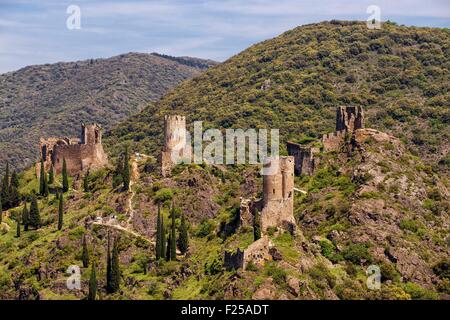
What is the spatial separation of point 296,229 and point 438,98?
60.1 m

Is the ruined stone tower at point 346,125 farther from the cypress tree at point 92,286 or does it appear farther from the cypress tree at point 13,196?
the cypress tree at point 13,196

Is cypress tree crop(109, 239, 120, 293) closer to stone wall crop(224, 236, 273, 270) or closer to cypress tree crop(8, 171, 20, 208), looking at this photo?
stone wall crop(224, 236, 273, 270)

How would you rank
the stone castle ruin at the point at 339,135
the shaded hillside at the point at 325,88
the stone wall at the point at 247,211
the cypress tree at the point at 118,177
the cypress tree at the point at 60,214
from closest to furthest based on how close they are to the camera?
the stone wall at the point at 247,211 → the cypress tree at the point at 60,214 → the stone castle ruin at the point at 339,135 → the cypress tree at the point at 118,177 → the shaded hillside at the point at 325,88

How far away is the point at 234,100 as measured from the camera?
143375 mm

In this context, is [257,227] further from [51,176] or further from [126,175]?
[51,176]

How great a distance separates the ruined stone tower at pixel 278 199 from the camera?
72.4 meters

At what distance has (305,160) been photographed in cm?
8662

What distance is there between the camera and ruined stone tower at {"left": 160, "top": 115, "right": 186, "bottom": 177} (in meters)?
89.8

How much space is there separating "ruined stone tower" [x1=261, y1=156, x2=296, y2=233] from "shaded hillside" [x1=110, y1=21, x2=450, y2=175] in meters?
39.4

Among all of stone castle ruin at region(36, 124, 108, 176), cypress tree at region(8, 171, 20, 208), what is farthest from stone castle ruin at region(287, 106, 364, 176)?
cypress tree at region(8, 171, 20, 208)

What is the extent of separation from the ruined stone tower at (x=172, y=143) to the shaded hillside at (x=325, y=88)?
102ft

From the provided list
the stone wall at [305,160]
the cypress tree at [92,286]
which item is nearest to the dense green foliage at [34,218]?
the cypress tree at [92,286]
